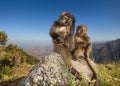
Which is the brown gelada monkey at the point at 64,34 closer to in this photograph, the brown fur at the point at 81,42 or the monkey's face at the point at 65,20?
the monkey's face at the point at 65,20

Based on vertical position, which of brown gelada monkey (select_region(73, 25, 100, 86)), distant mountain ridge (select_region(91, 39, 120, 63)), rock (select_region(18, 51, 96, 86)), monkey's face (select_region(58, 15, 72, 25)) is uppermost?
monkey's face (select_region(58, 15, 72, 25))

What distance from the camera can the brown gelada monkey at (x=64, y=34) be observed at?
7540 millimetres

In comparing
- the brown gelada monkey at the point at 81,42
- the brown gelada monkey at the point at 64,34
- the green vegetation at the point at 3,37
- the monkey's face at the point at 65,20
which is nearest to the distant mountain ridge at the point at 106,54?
the brown gelada monkey at the point at 81,42

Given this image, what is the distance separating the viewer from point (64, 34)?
7.59 meters

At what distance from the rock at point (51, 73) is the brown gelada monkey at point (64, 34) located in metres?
0.24

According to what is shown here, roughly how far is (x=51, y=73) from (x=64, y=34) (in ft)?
4.06

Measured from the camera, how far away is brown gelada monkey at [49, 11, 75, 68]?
7540 millimetres

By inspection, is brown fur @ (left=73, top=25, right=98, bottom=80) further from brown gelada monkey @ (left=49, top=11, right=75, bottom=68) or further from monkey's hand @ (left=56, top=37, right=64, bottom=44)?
monkey's hand @ (left=56, top=37, right=64, bottom=44)

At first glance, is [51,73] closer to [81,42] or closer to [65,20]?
[81,42]

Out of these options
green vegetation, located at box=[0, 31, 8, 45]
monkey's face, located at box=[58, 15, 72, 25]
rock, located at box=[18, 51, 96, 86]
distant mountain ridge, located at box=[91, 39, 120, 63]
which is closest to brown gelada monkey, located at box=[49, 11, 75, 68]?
monkey's face, located at box=[58, 15, 72, 25]

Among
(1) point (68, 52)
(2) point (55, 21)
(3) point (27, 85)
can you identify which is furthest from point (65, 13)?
(3) point (27, 85)

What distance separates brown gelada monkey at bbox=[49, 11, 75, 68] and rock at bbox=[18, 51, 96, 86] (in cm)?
24

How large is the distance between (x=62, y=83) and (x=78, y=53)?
1.31 meters

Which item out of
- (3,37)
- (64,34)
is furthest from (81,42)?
(3,37)
